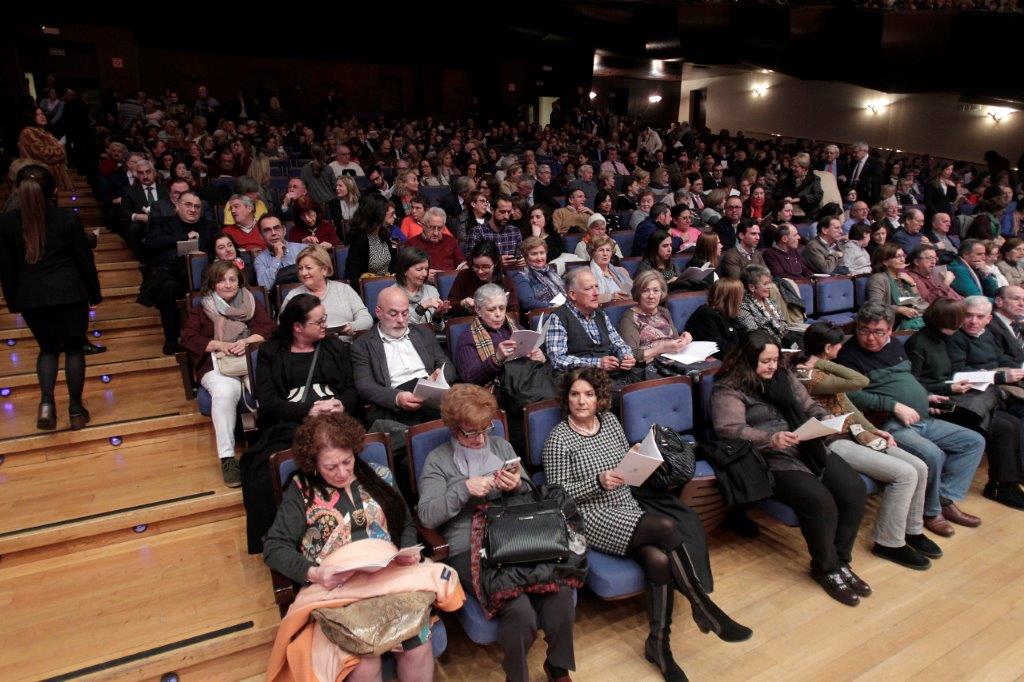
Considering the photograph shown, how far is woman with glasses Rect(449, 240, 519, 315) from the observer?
357 centimetres

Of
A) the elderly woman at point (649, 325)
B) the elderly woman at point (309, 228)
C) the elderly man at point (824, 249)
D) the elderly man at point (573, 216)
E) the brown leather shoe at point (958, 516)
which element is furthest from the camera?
the elderly man at point (573, 216)

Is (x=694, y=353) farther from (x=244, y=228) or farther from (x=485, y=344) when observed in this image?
(x=244, y=228)

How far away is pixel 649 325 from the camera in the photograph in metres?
3.36

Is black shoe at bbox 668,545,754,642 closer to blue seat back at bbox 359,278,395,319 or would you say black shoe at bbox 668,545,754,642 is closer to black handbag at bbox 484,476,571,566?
black handbag at bbox 484,476,571,566

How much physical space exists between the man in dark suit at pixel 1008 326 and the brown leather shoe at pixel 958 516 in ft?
2.98

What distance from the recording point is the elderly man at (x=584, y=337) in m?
3.07

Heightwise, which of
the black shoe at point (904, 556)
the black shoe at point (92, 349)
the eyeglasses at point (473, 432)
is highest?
the eyeglasses at point (473, 432)

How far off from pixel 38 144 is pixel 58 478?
3.27 metres

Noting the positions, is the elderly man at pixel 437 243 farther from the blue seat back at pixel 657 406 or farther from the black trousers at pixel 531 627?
the black trousers at pixel 531 627

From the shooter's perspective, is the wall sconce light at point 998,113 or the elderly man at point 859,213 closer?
the elderly man at point 859,213

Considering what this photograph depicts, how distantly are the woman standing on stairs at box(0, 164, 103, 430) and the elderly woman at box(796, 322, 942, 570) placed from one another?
3.23 m

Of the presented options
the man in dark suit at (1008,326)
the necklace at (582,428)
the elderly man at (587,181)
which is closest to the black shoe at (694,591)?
the necklace at (582,428)

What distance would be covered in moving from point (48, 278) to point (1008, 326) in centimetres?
477

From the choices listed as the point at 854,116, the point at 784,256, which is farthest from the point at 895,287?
the point at 854,116
